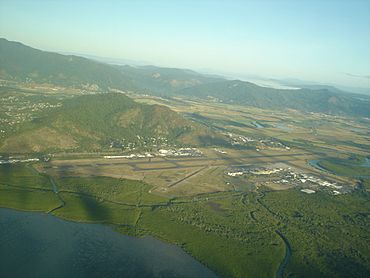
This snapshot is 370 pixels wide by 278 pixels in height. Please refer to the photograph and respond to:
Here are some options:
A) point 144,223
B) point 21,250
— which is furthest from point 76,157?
point 21,250

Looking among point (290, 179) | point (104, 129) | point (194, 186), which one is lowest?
point (290, 179)

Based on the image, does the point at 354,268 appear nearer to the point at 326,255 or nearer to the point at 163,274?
the point at 326,255

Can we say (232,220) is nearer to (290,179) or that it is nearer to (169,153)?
(290,179)

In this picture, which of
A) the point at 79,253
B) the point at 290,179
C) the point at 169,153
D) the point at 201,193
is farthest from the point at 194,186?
the point at 79,253

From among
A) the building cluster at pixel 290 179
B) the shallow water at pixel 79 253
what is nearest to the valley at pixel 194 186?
the building cluster at pixel 290 179

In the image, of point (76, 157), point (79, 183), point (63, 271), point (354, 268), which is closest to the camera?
point (63, 271)

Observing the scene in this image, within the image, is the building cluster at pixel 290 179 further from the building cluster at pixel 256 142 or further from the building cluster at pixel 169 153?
the building cluster at pixel 256 142

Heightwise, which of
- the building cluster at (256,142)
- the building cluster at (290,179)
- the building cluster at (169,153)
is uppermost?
the building cluster at (290,179)
